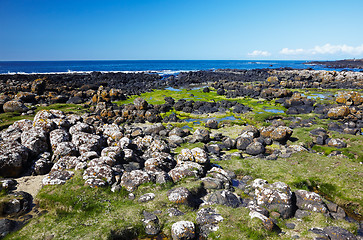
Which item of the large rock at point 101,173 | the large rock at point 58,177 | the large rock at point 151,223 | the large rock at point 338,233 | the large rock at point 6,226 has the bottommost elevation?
the large rock at point 151,223

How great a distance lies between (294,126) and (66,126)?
2403 centimetres

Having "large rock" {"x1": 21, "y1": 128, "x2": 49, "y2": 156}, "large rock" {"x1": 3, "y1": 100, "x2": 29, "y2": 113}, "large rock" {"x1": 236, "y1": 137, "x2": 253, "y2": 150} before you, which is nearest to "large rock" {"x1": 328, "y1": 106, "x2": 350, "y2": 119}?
"large rock" {"x1": 236, "y1": 137, "x2": 253, "y2": 150}

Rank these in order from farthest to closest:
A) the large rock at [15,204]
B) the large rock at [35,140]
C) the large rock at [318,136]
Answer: the large rock at [318,136]
the large rock at [35,140]
the large rock at [15,204]

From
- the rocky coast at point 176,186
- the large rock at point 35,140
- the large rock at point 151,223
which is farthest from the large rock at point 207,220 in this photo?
the large rock at point 35,140

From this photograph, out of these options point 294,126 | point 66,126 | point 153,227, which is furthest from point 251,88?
point 153,227

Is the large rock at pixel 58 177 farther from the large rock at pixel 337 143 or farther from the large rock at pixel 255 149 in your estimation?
the large rock at pixel 337 143

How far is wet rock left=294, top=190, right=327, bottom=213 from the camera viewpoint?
9.55 metres

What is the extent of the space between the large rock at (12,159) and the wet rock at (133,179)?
6161 millimetres

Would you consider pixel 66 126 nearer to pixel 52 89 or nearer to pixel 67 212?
pixel 67 212

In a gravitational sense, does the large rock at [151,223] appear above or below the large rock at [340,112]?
below

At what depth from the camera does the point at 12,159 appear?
11617 millimetres

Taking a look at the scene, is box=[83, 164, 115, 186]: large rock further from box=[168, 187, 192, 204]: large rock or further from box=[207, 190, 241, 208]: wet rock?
box=[207, 190, 241, 208]: wet rock

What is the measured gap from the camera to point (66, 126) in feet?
55.2

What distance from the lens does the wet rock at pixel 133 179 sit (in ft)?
35.3
